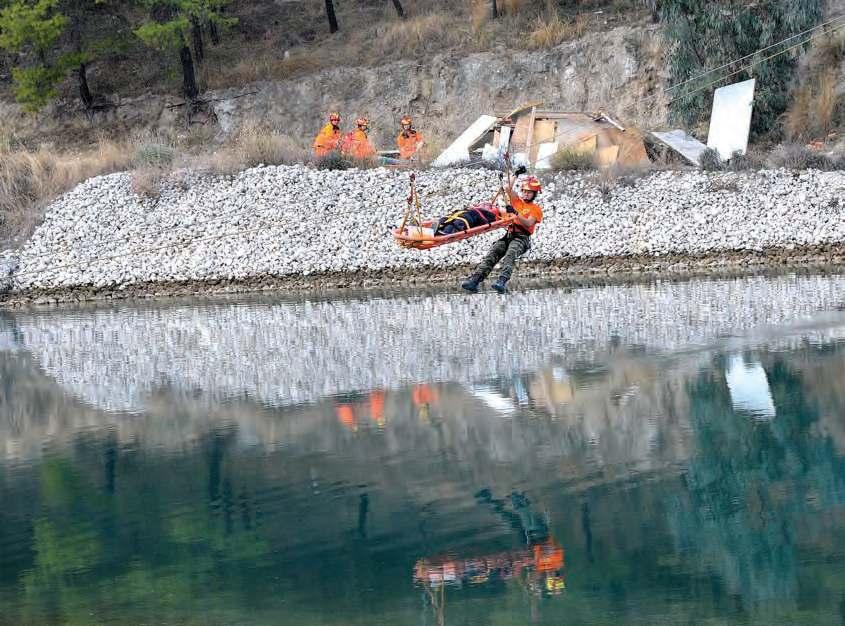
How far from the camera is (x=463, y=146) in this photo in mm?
37188

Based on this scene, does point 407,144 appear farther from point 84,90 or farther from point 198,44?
point 84,90

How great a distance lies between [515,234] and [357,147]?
16.7 m

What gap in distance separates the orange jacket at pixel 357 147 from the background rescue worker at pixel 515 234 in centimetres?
1591

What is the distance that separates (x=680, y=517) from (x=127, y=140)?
35478mm

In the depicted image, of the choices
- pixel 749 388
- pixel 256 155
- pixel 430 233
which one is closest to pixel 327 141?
pixel 256 155

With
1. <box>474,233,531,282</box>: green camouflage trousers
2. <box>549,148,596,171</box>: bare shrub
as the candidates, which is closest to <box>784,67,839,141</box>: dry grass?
<box>549,148,596,171</box>: bare shrub

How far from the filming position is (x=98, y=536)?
12836mm

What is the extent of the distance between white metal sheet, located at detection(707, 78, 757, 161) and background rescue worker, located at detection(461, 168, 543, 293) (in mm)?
16090

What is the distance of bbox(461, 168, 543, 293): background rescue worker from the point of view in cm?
2052

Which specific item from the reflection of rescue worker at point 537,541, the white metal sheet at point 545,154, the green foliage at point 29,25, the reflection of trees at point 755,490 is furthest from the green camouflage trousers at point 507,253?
the green foliage at point 29,25

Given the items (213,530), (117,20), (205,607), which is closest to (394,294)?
(213,530)

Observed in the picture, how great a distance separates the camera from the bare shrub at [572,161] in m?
35.1

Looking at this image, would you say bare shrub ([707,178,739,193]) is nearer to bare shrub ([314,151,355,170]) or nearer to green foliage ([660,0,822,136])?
green foliage ([660,0,822,136])

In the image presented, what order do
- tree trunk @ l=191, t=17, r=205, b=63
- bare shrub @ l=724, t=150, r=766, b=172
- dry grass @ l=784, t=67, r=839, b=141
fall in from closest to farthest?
1. bare shrub @ l=724, t=150, r=766, b=172
2. dry grass @ l=784, t=67, r=839, b=141
3. tree trunk @ l=191, t=17, r=205, b=63
